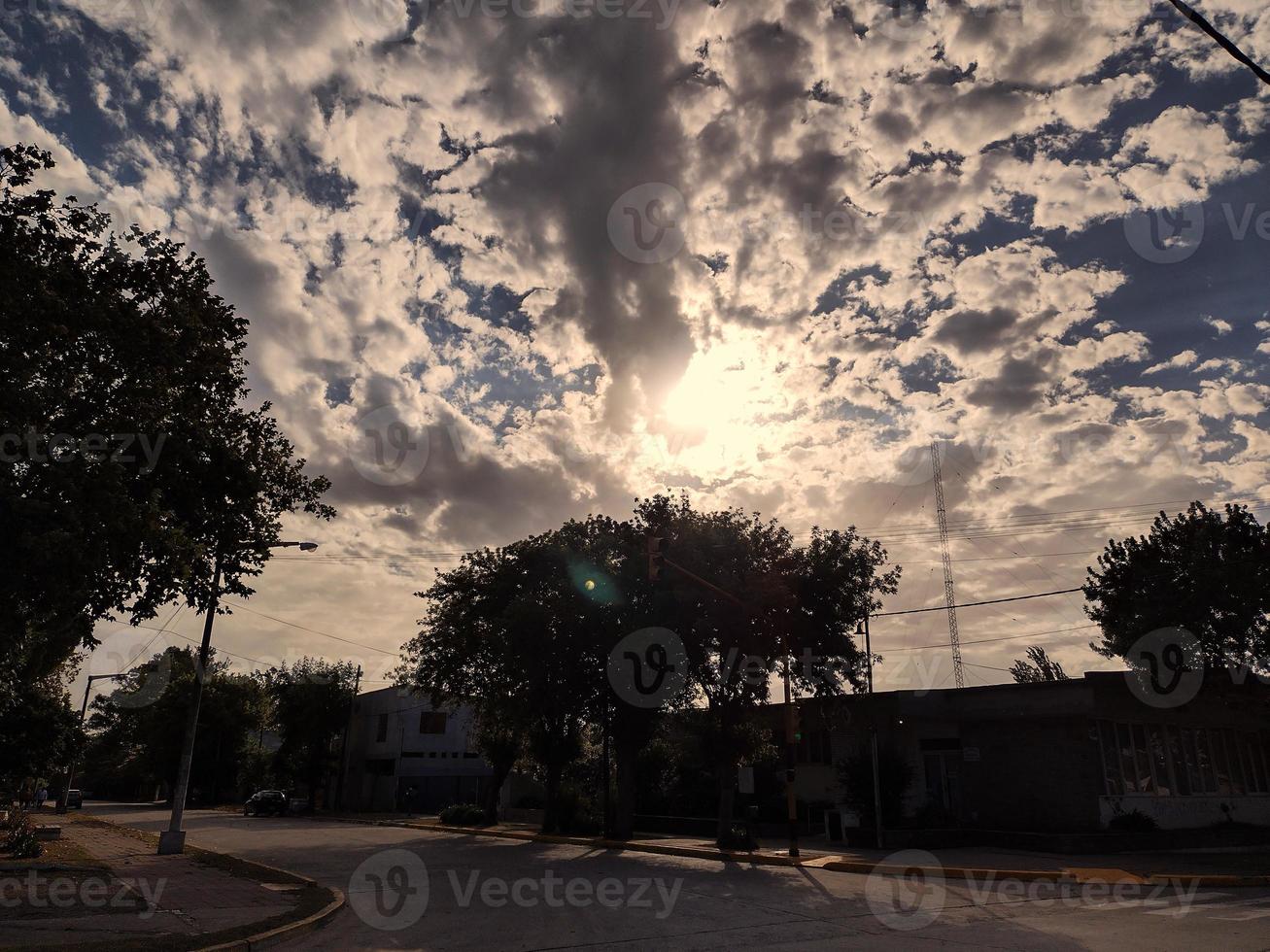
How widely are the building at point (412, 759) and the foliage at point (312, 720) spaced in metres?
1.77

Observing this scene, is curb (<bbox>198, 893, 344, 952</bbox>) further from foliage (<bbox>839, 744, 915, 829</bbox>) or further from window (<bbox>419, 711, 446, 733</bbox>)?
window (<bbox>419, 711, 446, 733</bbox>)

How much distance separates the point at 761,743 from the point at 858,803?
12.7 feet

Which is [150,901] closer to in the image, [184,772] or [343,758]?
[184,772]

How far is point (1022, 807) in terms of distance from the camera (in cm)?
2736

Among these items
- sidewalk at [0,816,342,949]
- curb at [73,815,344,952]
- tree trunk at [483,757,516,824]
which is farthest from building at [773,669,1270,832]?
sidewalk at [0,816,342,949]

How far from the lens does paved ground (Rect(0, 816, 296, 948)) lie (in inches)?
421

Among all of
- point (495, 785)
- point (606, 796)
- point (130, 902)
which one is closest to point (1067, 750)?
point (606, 796)

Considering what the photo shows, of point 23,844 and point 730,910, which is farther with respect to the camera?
point 23,844

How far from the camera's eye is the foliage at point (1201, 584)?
2853 centimetres

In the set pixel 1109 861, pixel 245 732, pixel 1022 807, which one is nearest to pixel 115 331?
pixel 1109 861

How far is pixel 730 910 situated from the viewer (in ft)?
45.3

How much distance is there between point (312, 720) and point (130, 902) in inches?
2038

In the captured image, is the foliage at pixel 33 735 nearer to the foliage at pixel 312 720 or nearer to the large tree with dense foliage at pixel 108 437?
the large tree with dense foliage at pixel 108 437

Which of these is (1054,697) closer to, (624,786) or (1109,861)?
(1109,861)
